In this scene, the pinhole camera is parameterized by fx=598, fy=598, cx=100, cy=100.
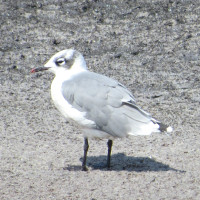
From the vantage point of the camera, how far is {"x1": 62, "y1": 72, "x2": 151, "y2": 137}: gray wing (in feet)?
18.2

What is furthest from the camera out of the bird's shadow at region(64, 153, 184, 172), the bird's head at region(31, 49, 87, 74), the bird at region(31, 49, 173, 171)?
the bird's head at region(31, 49, 87, 74)

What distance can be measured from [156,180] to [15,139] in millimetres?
1718

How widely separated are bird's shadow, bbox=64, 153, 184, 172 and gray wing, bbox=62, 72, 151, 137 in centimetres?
42

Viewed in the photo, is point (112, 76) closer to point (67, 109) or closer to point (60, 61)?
point (60, 61)

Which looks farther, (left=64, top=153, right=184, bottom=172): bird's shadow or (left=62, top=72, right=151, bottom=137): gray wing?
(left=64, top=153, right=184, bottom=172): bird's shadow

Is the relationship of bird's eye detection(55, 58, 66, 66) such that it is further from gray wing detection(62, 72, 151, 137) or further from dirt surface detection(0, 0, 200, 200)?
dirt surface detection(0, 0, 200, 200)

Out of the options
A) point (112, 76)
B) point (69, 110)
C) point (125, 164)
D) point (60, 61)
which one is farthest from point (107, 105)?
point (112, 76)

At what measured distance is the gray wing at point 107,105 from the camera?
554 cm

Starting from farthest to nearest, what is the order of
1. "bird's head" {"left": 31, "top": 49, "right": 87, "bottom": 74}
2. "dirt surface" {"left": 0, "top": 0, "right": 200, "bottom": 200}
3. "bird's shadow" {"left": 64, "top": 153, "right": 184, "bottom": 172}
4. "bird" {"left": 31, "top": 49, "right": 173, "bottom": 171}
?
"bird's head" {"left": 31, "top": 49, "right": 87, "bottom": 74} < "bird's shadow" {"left": 64, "top": 153, "right": 184, "bottom": 172} < "bird" {"left": 31, "top": 49, "right": 173, "bottom": 171} < "dirt surface" {"left": 0, "top": 0, "right": 200, "bottom": 200}

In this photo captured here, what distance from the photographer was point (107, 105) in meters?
5.57

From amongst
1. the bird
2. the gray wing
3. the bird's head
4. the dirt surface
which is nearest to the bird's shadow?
the dirt surface

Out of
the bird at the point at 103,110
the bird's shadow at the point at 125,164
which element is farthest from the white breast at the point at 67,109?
the bird's shadow at the point at 125,164

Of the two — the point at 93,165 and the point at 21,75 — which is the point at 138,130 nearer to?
the point at 93,165

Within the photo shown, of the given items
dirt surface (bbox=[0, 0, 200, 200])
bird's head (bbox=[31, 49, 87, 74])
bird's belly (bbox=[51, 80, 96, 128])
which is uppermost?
bird's head (bbox=[31, 49, 87, 74])
